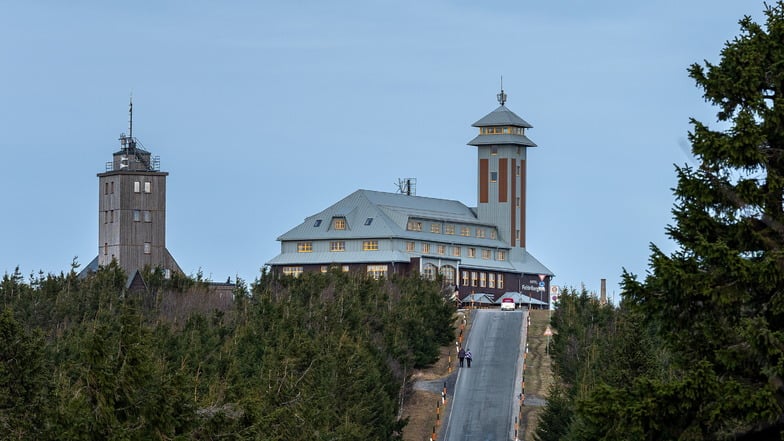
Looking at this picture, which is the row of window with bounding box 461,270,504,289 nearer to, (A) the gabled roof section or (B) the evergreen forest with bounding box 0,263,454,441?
(A) the gabled roof section

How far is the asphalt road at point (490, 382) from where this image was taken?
94500 mm

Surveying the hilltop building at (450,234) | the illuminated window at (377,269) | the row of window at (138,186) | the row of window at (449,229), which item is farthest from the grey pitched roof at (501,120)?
the row of window at (138,186)

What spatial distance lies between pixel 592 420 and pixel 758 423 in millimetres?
2176

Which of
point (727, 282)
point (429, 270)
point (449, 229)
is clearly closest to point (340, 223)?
point (429, 270)

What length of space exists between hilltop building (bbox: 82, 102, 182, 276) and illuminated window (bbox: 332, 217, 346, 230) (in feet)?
56.8

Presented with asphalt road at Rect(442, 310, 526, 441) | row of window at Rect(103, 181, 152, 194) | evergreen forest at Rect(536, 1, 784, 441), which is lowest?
asphalt road at Rect(442, 310, 526, 441)

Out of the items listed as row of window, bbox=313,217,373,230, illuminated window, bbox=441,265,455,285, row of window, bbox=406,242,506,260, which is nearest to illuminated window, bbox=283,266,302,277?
row of window, bbox=313,217,373,230

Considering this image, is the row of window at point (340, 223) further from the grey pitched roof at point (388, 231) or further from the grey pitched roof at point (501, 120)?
the grey pitched roof at point (501, 120)

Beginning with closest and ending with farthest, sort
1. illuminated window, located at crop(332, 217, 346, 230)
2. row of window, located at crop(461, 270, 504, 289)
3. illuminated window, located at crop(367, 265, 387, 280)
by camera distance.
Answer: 1. illuminated window, located at crop(367, 265, 387, 280)
2. illuminated window, located at crop(332, 217, 346, 230)
3. row of window, located at crop(461, 270, 504, 289)

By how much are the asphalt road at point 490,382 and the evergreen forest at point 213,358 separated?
3.60m

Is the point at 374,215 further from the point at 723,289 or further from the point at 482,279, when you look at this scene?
the point at 723,289

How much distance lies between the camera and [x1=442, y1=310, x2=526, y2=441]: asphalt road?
94500 millimetres

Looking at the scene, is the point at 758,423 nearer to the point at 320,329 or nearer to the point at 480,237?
the point at 320,329

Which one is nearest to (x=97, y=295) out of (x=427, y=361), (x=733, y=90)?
(x=427, y=361)
